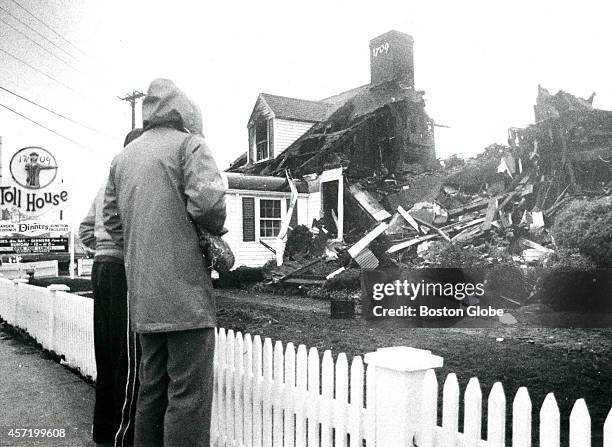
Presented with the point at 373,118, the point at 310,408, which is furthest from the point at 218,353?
the point at 373,118

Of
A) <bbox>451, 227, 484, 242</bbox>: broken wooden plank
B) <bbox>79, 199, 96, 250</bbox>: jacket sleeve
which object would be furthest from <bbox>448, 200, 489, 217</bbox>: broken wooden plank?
<bbox>79, 199, 96, 250</bbox>: jacket sleeve

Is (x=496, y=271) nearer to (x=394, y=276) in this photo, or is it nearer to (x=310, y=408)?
(x=394, y=276)

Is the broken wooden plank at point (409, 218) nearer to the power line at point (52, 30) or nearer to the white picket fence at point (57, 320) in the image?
the power line at point (52, 30)

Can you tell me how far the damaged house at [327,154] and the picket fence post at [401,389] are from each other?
131 centimetres

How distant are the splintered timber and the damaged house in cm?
119

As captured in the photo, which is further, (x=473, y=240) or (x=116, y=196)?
(x=473, y=240)

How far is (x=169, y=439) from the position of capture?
A: 1.53 metres

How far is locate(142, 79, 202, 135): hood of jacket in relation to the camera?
5.42ft

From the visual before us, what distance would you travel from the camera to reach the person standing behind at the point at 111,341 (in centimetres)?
203

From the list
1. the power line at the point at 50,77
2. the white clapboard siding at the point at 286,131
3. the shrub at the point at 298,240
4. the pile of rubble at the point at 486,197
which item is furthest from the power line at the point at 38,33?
the pile of rubble at the point at 486,197

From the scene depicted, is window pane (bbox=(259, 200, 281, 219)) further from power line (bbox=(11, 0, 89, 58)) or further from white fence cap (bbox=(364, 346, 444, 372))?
white fence cap (bbox=(364, 346, 444, 372))

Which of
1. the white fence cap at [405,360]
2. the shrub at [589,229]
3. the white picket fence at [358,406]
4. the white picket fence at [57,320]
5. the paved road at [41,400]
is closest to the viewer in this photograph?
the white picket fence at [358,406]

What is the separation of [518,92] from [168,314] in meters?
1.70

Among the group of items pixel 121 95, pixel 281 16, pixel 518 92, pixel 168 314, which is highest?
pixel 281 16
